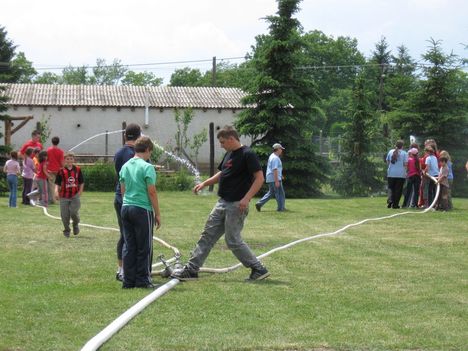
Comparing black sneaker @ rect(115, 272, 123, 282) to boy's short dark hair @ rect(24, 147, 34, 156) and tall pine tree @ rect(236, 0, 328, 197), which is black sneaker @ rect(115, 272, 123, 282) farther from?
tall pine tree @ rect(236, 0, 328, 197)

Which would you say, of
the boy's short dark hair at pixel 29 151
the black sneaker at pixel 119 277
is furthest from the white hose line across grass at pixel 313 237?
the boy's short dark hair at pixel 29 151

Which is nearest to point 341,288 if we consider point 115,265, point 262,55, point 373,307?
point 373,307

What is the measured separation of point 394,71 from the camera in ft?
297

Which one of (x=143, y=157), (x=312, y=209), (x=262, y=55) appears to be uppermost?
(x=262, y=55)

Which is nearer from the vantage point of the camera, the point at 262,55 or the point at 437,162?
the point at 437,162

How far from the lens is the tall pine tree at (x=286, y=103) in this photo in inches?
1314

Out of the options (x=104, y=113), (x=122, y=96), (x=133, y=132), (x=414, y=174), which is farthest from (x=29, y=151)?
(x=122, y=96)

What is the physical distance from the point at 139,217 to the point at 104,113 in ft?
148

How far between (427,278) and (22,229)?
9126 millimetres

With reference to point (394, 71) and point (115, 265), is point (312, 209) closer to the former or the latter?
point (115, 265)

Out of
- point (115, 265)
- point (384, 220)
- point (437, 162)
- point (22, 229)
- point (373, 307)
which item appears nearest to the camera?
point (373, 307)

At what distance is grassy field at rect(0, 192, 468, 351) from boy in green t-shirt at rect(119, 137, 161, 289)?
0.32 metres

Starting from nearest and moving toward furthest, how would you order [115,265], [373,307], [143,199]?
[373,307] → [143,199] → [115,265]

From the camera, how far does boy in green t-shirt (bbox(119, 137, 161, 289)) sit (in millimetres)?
9898
